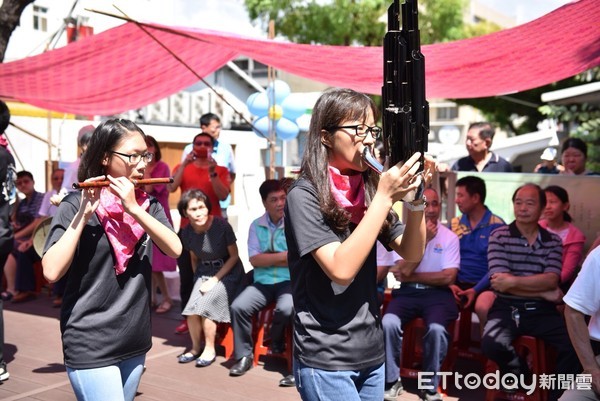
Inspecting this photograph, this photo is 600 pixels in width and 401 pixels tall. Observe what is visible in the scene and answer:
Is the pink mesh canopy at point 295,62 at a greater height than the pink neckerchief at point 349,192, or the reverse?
the pink mesh canopy at point 295,62

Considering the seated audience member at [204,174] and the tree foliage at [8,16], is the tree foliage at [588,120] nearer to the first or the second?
the seated audience member at [204,174]

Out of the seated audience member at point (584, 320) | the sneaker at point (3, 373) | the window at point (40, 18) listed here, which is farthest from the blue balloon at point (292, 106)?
the window at point (40, 18)

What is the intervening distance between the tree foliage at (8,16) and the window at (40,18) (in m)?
19.0

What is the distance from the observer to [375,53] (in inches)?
201

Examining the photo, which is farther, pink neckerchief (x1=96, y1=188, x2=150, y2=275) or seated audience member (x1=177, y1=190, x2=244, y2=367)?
seated audience member (x1=177, y1=190, x2=244, y2=367)

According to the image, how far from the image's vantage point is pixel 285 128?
10602 mm

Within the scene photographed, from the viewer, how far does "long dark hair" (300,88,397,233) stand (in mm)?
1970

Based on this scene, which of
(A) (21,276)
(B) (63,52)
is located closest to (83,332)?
(B) (63,52)

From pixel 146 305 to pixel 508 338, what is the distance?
8.15 feet

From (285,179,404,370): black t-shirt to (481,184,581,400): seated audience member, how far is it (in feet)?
7.51

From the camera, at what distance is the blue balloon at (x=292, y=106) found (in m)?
10.6

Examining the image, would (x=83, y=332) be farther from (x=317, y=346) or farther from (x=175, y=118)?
(x=175, y=118)

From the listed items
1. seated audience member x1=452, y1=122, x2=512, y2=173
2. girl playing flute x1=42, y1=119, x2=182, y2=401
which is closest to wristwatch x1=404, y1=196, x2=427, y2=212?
girl playing flute x1=42, y1=119, x2=182, y2=401

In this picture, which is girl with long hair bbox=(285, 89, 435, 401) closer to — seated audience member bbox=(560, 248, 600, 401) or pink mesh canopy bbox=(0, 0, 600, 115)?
seated audience member bbox=(560, 248, 600, 401)
